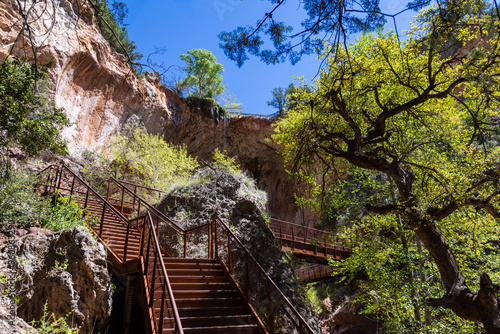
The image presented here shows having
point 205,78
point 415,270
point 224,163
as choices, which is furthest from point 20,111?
point 205,78

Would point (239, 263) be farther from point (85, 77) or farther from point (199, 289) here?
point (85, 77)

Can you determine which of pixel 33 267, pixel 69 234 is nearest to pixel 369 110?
pixel 69 234

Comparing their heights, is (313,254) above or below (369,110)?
below

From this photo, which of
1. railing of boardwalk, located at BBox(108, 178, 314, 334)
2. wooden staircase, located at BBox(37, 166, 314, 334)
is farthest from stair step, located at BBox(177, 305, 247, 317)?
railing of boardwalk, located at BBox(108, 178, 314, 334)

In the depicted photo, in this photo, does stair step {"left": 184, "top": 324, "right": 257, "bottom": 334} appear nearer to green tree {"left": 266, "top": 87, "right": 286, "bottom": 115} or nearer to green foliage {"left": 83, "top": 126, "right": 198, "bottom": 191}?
green foliage {"left": 83, "top": 126, "right": 198, "bottom": 191}

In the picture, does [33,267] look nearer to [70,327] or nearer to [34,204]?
[70,327]

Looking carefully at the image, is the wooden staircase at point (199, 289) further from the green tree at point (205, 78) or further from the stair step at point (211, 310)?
the green tree at point (205, 78)

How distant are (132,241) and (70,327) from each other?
2815 mm

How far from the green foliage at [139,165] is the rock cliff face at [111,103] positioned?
1.42 m

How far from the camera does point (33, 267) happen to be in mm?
4363

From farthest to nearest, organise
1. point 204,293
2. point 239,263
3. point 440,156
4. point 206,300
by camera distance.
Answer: point 440,156, point 239,263, point 204,293, point 206,300

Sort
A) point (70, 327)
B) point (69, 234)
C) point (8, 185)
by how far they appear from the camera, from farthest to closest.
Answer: point (8, 185)
point (69, 234)
point (70, 327)

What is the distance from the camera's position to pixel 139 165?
15.6m

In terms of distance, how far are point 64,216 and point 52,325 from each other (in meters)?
A: 3.35
